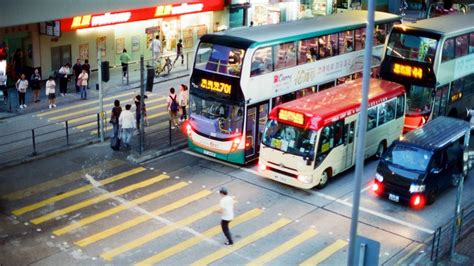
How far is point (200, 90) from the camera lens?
77.3 feet

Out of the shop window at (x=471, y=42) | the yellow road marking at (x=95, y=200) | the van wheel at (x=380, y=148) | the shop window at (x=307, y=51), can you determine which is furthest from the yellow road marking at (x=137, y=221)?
the shop window at (x=471, y=42)

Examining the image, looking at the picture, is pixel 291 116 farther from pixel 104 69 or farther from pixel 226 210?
pixel 104 69

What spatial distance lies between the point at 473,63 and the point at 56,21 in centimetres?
1729

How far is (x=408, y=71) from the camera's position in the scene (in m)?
26.6

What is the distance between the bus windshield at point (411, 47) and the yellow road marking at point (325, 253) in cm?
1035

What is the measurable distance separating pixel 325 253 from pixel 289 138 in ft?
15.1

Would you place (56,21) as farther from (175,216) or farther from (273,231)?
(273,231)

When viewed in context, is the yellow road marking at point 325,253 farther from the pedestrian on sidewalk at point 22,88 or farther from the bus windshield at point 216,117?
the pedestrian on sidewalk at point 22,88

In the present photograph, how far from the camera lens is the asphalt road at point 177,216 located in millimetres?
17547

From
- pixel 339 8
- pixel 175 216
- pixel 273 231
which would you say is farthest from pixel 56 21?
pixel 339 8

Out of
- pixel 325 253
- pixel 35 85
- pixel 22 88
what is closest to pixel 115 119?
pixel 22 88

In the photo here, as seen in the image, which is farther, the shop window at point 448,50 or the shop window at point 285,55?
the shop window at point 448,50

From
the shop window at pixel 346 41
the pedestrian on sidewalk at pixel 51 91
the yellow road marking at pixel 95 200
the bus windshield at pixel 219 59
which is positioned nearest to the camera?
the yellow road marking at pixel 95 200

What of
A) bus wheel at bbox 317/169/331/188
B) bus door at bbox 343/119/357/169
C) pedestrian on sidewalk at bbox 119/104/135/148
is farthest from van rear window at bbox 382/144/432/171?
pedestrian on sidewalk at bbox 119/104/135/148
